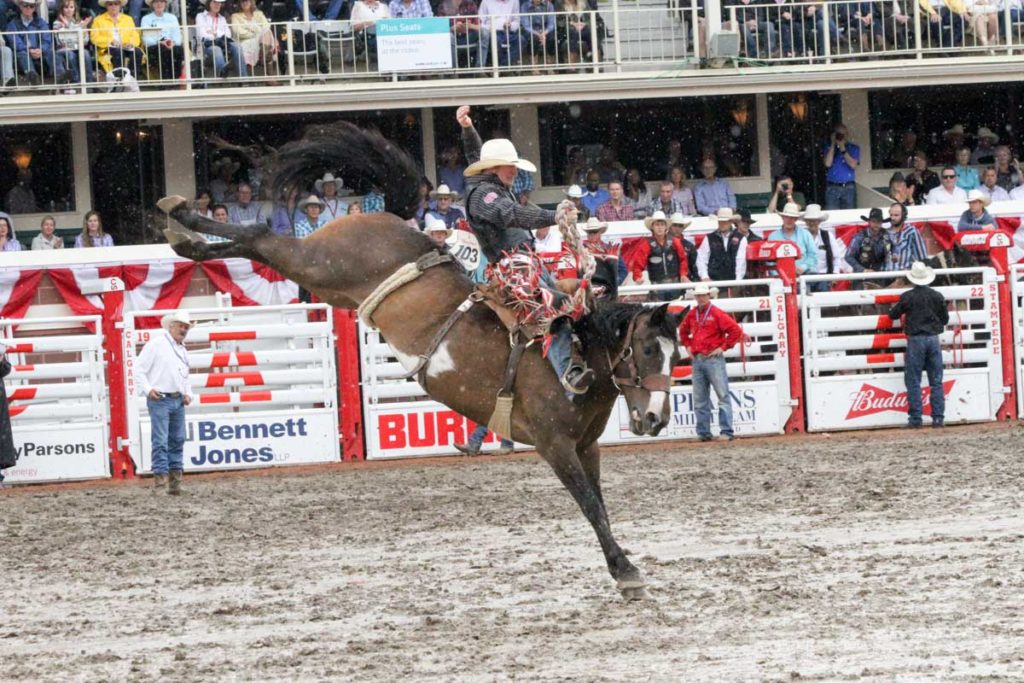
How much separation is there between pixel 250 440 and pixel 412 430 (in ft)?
5.25

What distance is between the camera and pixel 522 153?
75.3 ft

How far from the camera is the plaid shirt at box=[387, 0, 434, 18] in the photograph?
822 inches

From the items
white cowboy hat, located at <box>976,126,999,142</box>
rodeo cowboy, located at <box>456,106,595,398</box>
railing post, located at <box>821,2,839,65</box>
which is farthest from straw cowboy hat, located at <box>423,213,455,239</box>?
white cowboy hat, located at <box>976,126,999,142</box>

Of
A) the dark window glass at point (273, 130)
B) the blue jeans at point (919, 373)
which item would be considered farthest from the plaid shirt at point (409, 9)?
the blue jeans at point (919, 373)

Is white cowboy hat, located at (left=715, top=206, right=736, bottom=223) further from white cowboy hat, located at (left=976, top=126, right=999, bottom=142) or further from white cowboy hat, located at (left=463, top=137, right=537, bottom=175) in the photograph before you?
white cowboy hat, located at (left=463, top=137, right=537, bottom=175)

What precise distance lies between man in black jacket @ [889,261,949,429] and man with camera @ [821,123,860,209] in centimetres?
505

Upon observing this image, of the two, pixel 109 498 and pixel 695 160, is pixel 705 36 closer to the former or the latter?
pixel 695 160

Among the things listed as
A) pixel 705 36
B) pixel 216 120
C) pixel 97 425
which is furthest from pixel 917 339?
pixel 216 120

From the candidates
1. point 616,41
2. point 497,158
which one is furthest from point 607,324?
point 616,41

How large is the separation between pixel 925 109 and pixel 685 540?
49.1 ft

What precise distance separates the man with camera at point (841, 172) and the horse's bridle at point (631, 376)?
44.7 feet

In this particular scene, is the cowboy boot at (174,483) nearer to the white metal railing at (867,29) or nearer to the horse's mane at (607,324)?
the horse's mane at (607,324)

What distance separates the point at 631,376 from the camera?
849 centimetres

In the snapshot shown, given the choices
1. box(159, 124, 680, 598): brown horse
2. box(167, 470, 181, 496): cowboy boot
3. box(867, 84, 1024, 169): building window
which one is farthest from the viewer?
box(867, 84, 1024, 169): building window
